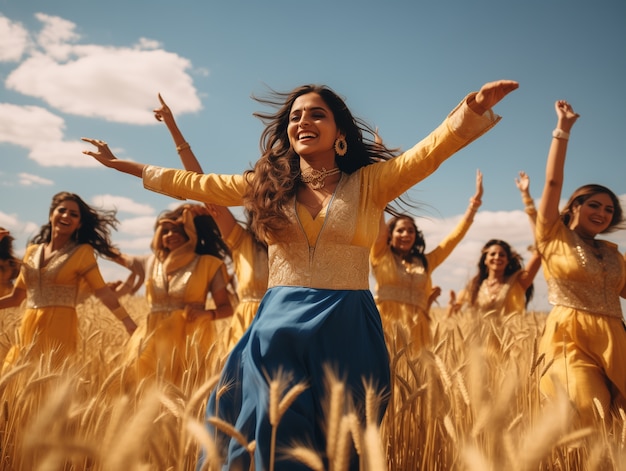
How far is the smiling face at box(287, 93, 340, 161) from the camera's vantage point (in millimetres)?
1995

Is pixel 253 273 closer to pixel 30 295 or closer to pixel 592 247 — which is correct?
pixel 30 295

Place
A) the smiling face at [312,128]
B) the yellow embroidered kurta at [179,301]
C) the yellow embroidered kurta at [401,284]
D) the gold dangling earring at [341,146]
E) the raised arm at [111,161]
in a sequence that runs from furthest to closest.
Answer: the yellow embroidered kurta at [401,284] → the yellow embroidered kurta at [179,301] → the raised arm at [111,161] → the gold dangling earring at [341,146] → the smiling face at [312,128]

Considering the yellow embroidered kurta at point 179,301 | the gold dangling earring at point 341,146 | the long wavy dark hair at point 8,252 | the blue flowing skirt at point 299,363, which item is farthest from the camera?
the long wavy dark hair at point 8,252

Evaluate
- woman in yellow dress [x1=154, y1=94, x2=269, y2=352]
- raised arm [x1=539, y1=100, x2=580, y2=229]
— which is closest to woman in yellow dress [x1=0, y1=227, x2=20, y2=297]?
woman in yellow dress [x1=154, y1=94, x2=269, y2=352]

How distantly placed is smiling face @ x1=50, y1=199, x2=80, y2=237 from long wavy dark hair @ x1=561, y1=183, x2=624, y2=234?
12.0ft

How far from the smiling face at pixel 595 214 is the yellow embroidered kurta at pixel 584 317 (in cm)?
11

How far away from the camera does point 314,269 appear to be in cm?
182

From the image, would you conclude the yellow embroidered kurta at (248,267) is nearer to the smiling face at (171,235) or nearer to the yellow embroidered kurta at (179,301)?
the yellow embroidered kurta at (179,301)

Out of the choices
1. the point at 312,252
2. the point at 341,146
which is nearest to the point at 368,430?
the point at 312,252

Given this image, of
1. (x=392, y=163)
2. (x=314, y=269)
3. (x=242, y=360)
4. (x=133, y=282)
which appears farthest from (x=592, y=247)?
(x=133, y=282)

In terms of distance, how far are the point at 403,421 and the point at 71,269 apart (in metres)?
3.14

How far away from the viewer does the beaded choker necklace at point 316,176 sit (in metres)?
2.01

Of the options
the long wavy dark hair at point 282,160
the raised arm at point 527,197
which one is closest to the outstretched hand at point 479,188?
the raised arm at point 527,197

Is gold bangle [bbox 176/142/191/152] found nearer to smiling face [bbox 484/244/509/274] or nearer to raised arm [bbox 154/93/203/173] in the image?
raised arm [bbox 154/93/203/173]
